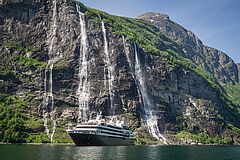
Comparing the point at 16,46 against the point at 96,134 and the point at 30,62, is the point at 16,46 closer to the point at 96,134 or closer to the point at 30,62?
the point at 30,62

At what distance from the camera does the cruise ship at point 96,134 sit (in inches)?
5074

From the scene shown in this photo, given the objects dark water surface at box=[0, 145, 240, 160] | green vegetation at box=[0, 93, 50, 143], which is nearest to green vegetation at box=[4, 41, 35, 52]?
green vegetation at box=[0, 93, 50, 143]

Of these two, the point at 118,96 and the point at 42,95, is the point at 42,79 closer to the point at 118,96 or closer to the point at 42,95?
the point at 42,95

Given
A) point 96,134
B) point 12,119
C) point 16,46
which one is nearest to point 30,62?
point 16,46

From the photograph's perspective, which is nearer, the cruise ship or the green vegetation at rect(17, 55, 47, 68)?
the cruise ship

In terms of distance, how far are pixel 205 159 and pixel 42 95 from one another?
113642 millimetres

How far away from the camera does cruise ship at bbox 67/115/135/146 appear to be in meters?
129

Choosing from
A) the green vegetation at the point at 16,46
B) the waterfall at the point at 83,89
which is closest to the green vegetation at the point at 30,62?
the green vegetation at the point at 16,46

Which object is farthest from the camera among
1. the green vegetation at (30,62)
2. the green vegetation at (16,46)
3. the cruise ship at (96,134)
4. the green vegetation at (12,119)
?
the green vegetation at (16,46)

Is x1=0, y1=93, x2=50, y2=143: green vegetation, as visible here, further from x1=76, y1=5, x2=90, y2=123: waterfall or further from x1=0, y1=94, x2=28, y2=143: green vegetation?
x1=76, y1=5, x2=90, y2=123: waterfall

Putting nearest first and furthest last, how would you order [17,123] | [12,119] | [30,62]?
[17,123], [12,119], [30,62]

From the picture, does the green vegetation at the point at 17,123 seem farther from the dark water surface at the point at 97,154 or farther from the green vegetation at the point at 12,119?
the dark water surface at the point at 97,154

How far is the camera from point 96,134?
13112 cm

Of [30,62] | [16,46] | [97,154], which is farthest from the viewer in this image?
[16,46]
